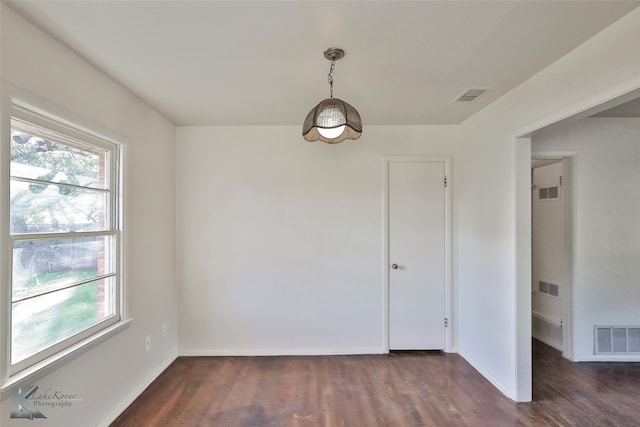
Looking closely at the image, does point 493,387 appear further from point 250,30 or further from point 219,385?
point 250,30

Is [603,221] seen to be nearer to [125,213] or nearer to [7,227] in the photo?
[125,213]

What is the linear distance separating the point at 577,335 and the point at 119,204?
457cm

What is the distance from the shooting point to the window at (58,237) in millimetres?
1578

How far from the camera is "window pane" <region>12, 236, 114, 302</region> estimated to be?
1593mm

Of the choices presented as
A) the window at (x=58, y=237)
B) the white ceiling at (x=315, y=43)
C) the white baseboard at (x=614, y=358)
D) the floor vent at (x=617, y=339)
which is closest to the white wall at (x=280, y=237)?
the white ceiling at (x=315, y=43)

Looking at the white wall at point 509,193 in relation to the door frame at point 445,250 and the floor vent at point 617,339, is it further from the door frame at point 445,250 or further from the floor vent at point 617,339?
the floor vent at point 617,339

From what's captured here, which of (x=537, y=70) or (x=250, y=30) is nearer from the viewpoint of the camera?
(x=250, y=30)

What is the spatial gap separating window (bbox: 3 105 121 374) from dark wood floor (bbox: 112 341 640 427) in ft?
3.06

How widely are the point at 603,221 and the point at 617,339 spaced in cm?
125

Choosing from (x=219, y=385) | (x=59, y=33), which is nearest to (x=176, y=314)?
(x=219, y=385)

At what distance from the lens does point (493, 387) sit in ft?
8.63

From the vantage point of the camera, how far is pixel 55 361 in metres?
1.67

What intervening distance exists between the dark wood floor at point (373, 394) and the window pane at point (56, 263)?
1.16 m

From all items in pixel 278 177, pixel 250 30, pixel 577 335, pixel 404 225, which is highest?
pixel 250 30
